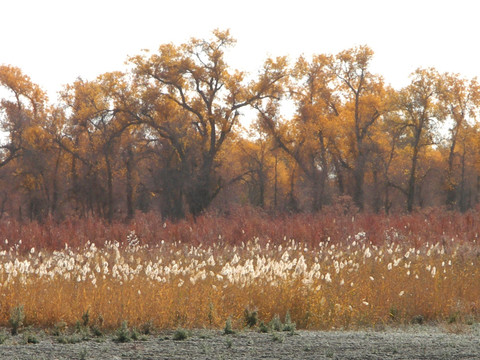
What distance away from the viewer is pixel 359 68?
4628 centimetres

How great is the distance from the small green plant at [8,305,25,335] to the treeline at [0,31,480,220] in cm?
3220

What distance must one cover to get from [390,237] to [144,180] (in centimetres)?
2951

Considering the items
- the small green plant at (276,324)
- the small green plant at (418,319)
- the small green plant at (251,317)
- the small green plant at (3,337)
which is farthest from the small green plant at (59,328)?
the small green plant at (418,319)

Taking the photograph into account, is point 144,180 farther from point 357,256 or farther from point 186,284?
point 186,284

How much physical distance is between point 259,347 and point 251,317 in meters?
1.50

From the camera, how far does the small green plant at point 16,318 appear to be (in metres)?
7.70

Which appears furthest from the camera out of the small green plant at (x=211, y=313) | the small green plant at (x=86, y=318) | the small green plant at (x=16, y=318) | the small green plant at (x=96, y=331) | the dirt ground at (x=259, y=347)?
the small green plant at (x=211, y=313)

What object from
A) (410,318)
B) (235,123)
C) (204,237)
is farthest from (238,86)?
(410,318)

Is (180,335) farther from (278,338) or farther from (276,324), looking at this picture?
(276,324)

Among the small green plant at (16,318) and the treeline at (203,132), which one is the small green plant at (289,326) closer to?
the small green plant at (16,318)

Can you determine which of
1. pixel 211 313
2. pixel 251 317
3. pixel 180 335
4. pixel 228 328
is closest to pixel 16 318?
pixel 180 335

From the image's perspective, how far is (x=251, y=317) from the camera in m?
8.18

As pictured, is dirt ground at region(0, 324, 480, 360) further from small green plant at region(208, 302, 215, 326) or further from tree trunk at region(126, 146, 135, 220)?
tree trunk at region(126, 146, 135, 220)

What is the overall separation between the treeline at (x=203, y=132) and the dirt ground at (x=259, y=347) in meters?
32.8
